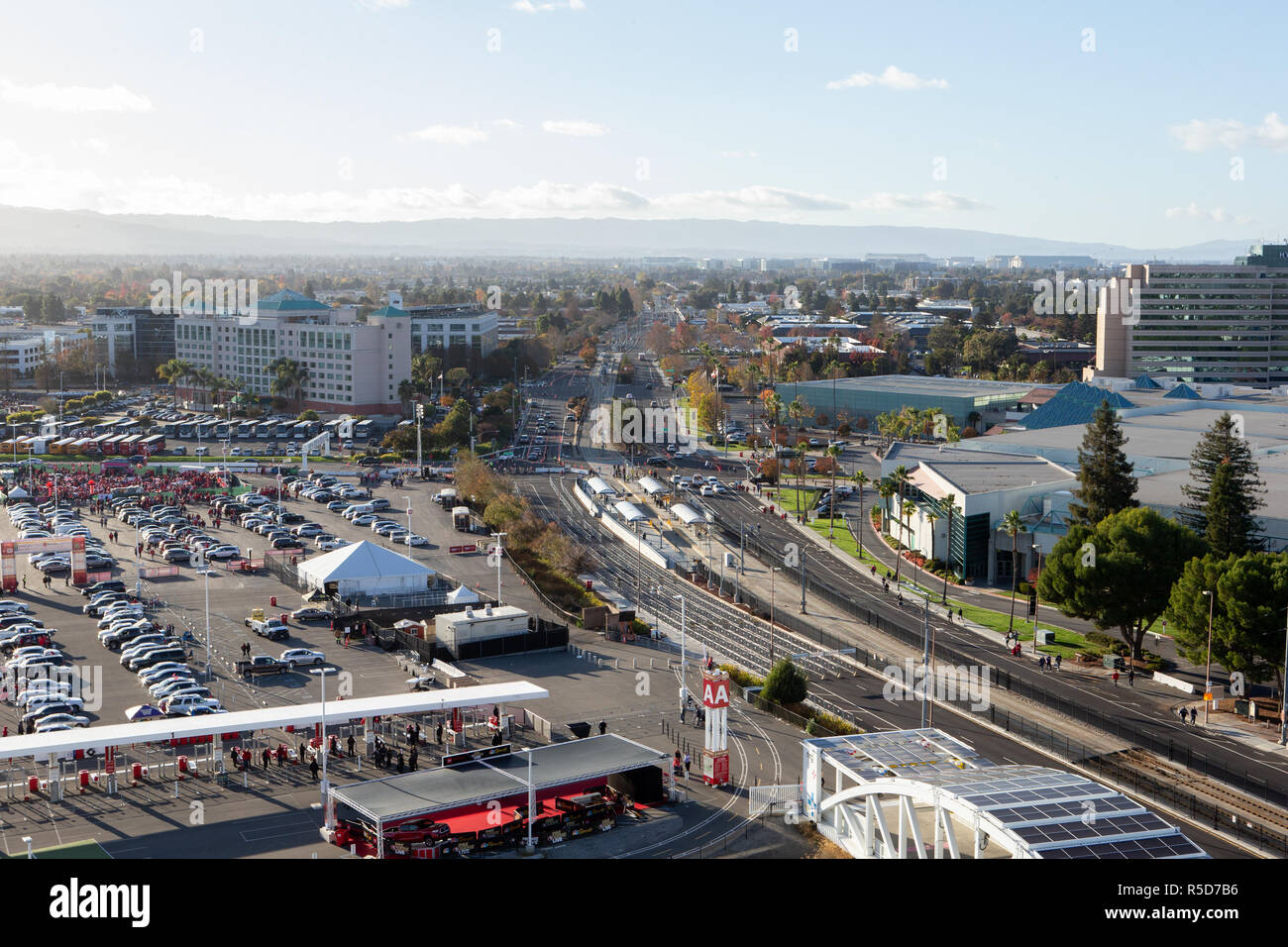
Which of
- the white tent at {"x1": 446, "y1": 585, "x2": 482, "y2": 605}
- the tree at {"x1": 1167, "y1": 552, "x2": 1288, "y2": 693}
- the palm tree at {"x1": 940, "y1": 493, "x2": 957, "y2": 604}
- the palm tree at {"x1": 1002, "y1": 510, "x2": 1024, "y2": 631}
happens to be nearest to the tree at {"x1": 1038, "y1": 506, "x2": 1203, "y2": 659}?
the tree at {"x1": 1167, "y1": 552, "x2": 1288, "y2": 693}

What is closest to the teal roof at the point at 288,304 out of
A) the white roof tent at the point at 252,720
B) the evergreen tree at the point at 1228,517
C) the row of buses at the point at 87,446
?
the row of buses at the point at 87,446

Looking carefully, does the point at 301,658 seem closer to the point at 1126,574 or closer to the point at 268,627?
the point at 268,627

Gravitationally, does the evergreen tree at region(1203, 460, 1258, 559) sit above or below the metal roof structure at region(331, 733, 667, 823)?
above

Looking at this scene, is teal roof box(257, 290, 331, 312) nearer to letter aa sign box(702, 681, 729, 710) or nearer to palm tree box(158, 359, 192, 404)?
palm tree box(158, 359, 192, 404)

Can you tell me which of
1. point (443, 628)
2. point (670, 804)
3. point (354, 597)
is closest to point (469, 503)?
point (354, 597)

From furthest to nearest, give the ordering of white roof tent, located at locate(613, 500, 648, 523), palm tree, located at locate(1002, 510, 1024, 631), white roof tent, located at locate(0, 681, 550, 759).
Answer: white roof tent, located at locate(613, 500, 648, 523) < palm tree, located at locate(1002, 510, 1024, 631) < white roof tent, located at locate(0, 681, 550, 759)

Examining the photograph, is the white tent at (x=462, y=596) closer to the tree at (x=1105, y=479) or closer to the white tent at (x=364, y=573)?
the white tent at (x=364, y=573)
